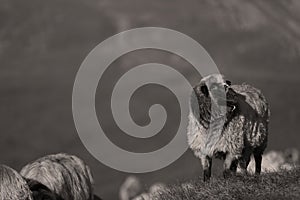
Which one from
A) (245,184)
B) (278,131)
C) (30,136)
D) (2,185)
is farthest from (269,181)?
(30,136)

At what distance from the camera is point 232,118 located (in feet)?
53.9

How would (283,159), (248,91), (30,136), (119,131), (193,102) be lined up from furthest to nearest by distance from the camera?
(30,136) < (119,131) < (283,159) < (248,91) < (193,102)

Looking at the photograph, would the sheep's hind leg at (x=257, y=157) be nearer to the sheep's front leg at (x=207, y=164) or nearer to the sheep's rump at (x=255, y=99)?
the sheep's rump at (x=255, y=99)

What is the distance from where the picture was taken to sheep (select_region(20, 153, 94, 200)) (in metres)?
17.1

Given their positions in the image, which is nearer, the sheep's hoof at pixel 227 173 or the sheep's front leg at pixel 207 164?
the sheep's hoof at pixel 227 173

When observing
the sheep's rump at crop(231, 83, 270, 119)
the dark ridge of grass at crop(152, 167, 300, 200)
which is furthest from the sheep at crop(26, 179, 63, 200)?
the sheep's rump at crop(231, 83, 270, 119)

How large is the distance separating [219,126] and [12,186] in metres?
4.42

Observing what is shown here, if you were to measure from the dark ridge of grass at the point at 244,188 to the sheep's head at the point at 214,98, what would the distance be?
7.06ft

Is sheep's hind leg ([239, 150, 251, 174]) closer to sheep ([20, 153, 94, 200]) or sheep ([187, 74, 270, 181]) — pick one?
sheep ([187, 74, 270, 181])

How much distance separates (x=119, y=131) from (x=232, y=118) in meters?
121

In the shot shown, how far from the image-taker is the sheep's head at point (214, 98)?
52.9 feet

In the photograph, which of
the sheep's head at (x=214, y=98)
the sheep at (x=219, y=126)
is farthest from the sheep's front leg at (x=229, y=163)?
the sheep's head at (x=214, y=98)

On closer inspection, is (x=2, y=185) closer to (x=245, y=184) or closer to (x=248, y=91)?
(x=245, y=184)

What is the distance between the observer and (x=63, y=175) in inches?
686
